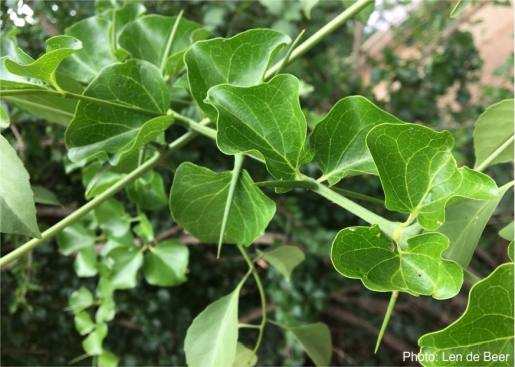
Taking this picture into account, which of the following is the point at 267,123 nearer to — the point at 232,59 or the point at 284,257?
the point at 232,59

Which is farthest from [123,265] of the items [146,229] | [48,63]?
[48,63]

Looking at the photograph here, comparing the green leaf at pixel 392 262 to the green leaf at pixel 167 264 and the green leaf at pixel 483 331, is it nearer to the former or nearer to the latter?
the green leaf at pixel 483 331

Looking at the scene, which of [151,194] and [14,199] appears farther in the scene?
[151,194]

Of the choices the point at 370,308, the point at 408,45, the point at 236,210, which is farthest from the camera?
the point at 408,45

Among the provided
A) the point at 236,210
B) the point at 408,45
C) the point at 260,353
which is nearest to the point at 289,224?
the point at 260,353

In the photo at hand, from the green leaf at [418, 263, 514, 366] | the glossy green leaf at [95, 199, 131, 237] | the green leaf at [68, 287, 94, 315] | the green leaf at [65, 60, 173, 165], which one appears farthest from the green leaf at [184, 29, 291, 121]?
the green leaf at [68, 287, 94, 315]

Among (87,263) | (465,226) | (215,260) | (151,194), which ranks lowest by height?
(215,260)

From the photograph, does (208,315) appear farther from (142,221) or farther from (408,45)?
(408,45)
